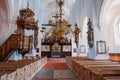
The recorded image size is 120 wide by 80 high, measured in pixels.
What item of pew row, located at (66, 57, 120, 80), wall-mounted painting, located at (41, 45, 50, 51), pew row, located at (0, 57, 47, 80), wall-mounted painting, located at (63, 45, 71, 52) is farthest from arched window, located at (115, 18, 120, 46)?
pew row, located at (0, 57, 47, 80)

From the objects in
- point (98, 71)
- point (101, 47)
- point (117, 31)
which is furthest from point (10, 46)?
point (117, 31)

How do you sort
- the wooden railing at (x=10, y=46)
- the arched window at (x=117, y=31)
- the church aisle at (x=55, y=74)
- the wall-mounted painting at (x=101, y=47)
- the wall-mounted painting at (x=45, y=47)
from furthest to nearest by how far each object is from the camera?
1. the wall-mounted painting at (x=45, y=47)
2. the arched window at (x=117, y=31)
3. the wall-mounted painting at (x=101, y=47)
4. the wooden railing at (x=10, y=46)
5. the church aisle at (x=55, y=74)

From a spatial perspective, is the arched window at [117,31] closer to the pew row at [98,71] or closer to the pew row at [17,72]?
the pew row at [98,71]

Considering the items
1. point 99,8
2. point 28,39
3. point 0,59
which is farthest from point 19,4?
point 99,8

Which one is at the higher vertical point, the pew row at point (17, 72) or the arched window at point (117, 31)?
the arched window at point (117, 31)

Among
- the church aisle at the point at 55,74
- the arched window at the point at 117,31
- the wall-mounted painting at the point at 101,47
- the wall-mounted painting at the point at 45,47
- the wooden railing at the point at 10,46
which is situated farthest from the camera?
the wall-mounted painting at the point at 45,47

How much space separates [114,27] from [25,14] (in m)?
11.1

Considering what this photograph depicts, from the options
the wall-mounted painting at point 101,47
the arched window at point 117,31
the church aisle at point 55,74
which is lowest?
the church aisle at point 55,74

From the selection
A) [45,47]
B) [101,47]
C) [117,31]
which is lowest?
[101,47]

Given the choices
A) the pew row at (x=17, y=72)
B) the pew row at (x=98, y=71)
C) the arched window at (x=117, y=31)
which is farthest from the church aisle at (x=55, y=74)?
the arched window at (x=117, y=31)

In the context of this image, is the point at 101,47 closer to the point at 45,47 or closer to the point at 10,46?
the point at 10,46

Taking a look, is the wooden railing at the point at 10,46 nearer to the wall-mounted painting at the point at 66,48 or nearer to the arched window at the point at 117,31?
the arched window at the point at 117,31

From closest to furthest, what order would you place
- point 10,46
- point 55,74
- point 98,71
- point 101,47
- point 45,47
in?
1. point 98,71
2. point 55,74
3. point 10,46
4. point 101,47
5. point 45,47

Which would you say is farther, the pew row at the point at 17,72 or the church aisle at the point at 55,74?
the church aisle at the point at 55,74
